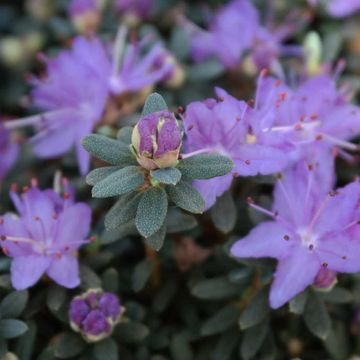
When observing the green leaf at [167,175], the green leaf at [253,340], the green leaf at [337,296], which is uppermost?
the green leaf at [167,175]

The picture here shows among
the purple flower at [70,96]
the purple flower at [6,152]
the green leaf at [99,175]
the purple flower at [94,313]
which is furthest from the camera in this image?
the purple flower at [6,152]

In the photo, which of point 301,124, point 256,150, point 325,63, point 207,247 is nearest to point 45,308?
point 207,247

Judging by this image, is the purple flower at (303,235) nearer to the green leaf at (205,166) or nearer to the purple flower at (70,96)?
the green leaf at (205,166)

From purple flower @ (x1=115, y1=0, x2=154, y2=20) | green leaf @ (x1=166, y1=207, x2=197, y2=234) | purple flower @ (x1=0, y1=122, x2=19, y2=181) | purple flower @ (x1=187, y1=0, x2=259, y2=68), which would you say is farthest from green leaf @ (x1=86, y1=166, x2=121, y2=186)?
purple flower @ (x1=115, y1=0, x2=154, y2=20)

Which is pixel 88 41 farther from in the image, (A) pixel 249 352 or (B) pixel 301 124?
(A) pixel 249 352

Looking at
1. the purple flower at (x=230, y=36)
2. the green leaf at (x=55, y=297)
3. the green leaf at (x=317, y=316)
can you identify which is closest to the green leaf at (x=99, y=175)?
the green leaf at (x=55, y=297)

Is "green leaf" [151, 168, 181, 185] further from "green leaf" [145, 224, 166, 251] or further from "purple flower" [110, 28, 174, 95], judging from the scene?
"purple flower" [110, 28, 174, 95]

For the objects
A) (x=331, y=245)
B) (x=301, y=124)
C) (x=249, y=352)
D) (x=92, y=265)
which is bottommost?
(x=249, y=352)
